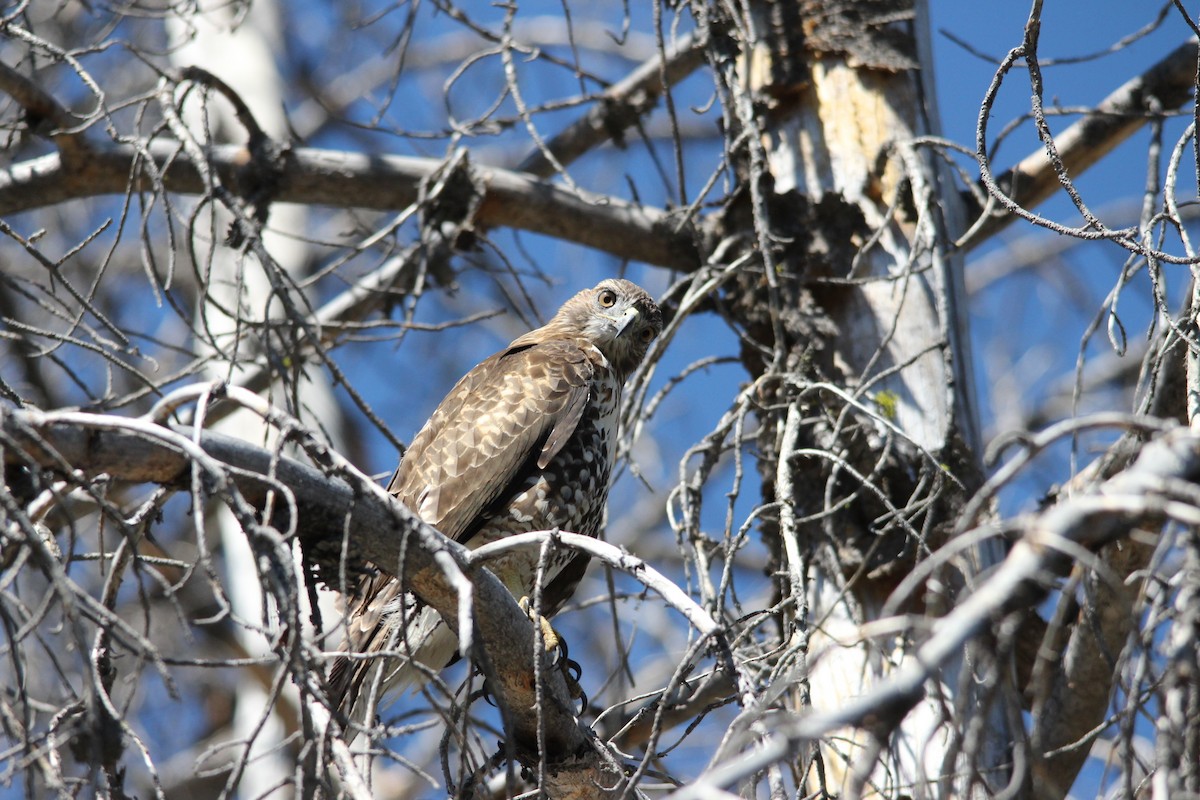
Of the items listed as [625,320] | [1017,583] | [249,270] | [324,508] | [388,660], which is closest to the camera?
[1017,583]

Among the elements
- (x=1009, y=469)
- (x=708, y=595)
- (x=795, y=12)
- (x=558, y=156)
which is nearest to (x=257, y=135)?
(x=558, y=156)

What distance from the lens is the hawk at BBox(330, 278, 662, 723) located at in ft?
12.4

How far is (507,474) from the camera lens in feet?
12.9

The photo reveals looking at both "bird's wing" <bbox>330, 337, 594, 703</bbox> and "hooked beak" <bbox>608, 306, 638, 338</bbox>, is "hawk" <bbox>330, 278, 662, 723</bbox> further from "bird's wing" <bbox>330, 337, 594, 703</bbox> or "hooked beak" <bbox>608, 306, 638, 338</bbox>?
"hooked beak" <bbox>608, 306, 638, 338</bbox>

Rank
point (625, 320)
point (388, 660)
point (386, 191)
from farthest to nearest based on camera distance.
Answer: point (625, 320) → point (386, 191) → point (388, 660)

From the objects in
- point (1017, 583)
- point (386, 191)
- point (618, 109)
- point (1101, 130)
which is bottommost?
point (1017, 583)

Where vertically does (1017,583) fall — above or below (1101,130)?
below

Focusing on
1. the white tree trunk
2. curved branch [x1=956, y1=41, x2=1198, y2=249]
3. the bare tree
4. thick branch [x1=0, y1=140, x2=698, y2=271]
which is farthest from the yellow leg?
the white tree trunk

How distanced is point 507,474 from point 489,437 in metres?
0.16

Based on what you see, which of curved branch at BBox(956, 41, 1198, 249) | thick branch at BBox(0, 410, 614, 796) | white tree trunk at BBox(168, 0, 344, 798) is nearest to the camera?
thick branch at BBox(0, 410, 614, 796)

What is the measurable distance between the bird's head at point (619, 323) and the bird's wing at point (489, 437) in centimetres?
59

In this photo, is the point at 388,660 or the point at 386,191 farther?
the point at 386,191

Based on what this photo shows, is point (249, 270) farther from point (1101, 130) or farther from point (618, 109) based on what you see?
point (1101, 130)

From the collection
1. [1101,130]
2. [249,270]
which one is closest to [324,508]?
[1101,130]
